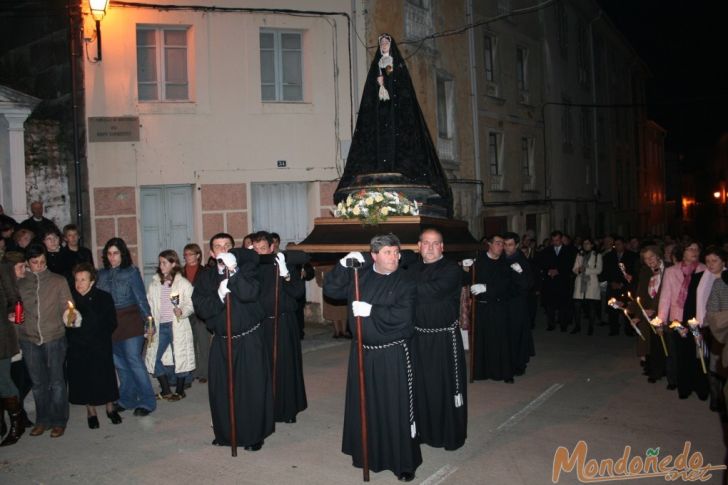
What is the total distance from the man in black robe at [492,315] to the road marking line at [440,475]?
3462 mm

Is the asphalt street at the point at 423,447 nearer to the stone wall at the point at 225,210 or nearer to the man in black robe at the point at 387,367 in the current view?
the man in black robe at the point at 387,367

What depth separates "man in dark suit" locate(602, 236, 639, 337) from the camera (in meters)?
14.0

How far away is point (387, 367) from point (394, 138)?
3921 millimetres

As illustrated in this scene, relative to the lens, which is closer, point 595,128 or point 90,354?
point 90,354

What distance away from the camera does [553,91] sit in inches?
1038

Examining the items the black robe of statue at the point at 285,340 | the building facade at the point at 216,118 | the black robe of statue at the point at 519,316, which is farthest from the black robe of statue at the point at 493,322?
the building facade at the point at 216,118

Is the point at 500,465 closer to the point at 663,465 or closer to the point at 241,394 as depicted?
the point at 663,465

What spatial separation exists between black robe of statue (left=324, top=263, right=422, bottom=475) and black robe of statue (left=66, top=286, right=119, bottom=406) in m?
3.03

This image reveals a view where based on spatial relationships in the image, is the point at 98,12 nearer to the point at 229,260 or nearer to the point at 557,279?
the point at 229,260

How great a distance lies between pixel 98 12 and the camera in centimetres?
1328

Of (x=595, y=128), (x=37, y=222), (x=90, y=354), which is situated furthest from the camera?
(x=595, y=128)

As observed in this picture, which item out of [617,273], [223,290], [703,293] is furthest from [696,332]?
[617,273]

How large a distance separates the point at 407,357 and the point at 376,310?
510 mm

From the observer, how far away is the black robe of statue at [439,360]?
7.07 metres
